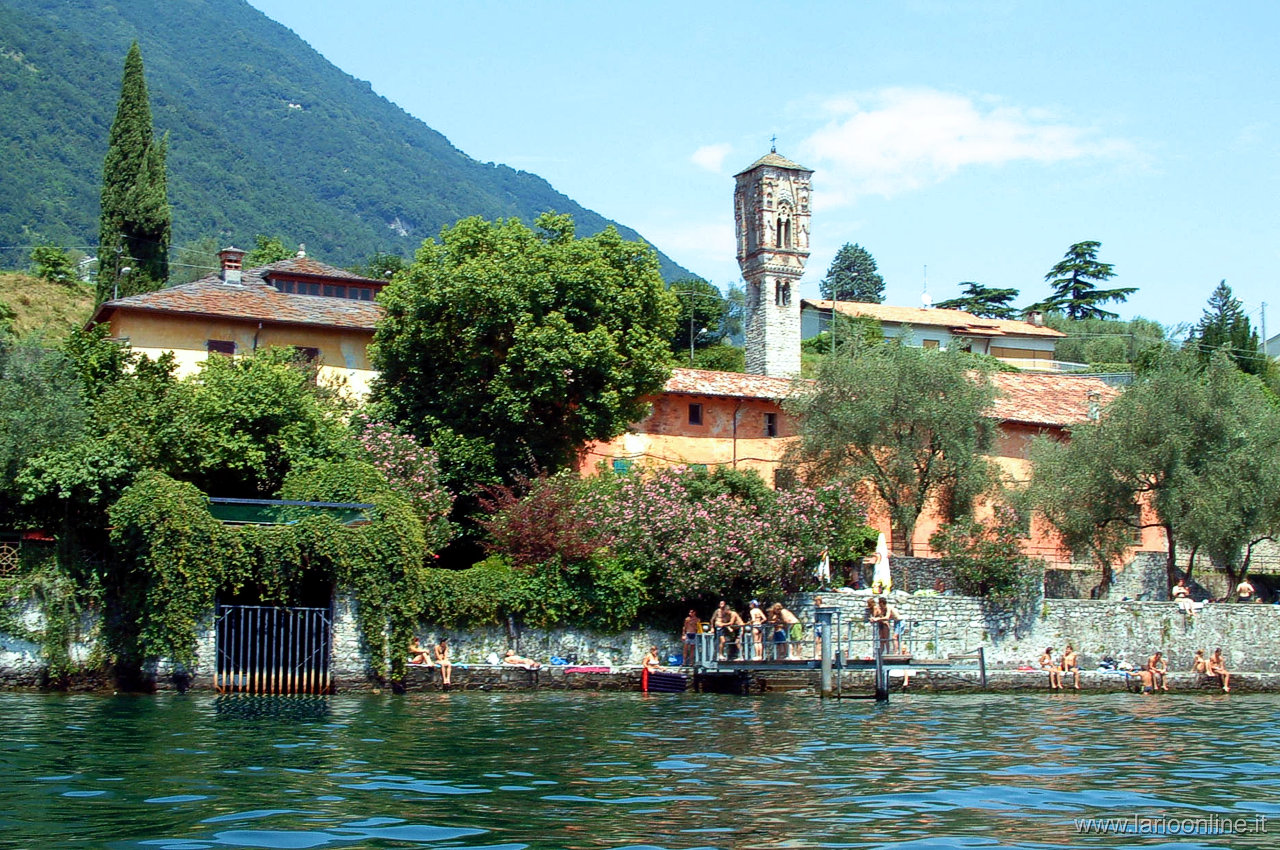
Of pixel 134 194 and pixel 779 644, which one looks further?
pixel 134 194

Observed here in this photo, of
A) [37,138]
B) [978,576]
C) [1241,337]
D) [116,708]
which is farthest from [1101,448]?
[37,138]

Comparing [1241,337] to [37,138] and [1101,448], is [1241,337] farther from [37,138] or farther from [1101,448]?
[37,138]

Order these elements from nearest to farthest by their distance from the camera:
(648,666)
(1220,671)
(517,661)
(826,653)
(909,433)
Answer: (826,653) < (517,661) < (648,666) < (1220,671) < (909,433)

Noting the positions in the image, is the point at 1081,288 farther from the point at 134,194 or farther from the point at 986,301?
the point at 134,194

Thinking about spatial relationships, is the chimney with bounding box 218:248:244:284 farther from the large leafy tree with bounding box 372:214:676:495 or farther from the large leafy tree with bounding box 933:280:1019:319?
the large leafy tree with bounding box 933:280:1019:319

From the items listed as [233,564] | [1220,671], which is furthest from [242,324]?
[1220,671]

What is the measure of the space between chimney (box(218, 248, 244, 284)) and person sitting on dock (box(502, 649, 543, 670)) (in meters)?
21.4

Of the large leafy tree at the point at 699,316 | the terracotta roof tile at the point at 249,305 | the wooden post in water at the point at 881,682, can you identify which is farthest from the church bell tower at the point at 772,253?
the wooden post in water at the point at 881,682

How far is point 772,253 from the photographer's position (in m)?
56.8

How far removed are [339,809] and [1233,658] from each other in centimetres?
2911

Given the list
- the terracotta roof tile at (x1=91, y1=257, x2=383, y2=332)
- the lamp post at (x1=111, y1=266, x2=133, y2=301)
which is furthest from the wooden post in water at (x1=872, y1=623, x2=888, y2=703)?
the lamp post at (x1=111, y1=266, x2=133, y2=301)

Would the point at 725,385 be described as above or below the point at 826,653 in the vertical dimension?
above

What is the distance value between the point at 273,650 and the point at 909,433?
19720 millimetres

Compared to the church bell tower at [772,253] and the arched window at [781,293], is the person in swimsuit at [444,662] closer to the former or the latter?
the church bell tower at [772,253]
